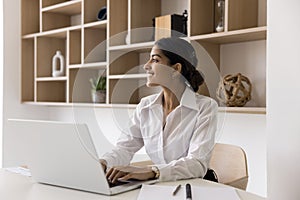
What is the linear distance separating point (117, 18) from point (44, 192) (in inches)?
78.1

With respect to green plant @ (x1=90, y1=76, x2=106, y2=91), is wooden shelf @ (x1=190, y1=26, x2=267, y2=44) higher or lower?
higher

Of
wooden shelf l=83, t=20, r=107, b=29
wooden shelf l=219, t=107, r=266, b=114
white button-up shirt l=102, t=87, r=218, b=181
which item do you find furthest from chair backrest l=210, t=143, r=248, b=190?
wooden shelf l=83, t=20, r=107, b=29

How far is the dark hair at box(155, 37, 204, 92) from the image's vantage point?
5.18 ft

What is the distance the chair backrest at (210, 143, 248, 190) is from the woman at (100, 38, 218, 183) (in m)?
0.33

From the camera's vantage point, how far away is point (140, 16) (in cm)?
288

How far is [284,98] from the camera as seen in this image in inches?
23.2

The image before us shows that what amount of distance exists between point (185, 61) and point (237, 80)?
0.75 meters

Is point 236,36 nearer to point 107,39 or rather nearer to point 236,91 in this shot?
point 236,91

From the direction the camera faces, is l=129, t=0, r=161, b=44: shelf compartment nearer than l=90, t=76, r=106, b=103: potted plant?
Yes

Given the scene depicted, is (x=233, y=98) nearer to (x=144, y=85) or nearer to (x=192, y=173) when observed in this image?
(x=144, y=85)

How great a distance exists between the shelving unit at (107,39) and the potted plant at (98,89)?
72 millimetres

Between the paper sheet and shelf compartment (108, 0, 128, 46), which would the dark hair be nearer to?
the paper sheet

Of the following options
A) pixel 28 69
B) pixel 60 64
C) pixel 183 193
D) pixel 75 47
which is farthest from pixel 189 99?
pixel 28 69

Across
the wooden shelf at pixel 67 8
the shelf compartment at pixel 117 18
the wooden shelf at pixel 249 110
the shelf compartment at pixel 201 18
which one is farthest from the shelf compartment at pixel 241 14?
the wooden shelf at pixel 67 8
